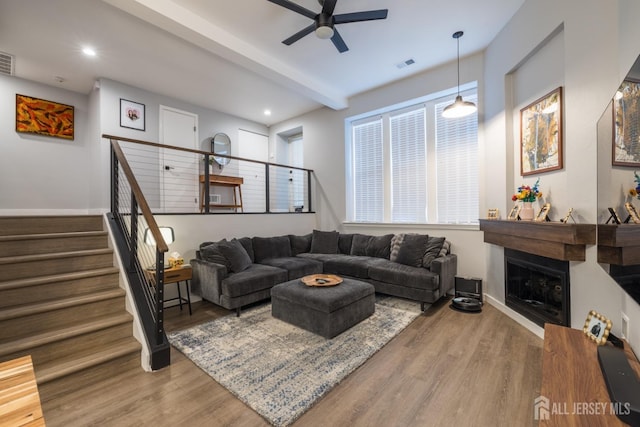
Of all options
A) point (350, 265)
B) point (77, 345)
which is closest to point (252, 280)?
point (350, 265)

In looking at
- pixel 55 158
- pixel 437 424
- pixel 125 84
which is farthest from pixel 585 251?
pixel 55 158

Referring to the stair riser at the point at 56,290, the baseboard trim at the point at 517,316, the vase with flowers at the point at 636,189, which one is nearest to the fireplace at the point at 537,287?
the baseboard trim at the point at 517,316

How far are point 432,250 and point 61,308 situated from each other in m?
3.99

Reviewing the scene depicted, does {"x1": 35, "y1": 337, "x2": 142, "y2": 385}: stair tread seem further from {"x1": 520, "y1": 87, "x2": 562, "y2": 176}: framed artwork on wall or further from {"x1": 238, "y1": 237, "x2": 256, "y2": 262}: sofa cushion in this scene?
{"x1": 520, "y1": 87, "x2": 562, "y2": 176}: framed artwork on wall

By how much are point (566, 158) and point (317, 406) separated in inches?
113

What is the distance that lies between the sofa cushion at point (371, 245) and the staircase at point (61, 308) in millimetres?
3305

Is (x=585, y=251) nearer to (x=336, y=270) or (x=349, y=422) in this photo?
(x=349, y=422)

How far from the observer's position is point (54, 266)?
244cm

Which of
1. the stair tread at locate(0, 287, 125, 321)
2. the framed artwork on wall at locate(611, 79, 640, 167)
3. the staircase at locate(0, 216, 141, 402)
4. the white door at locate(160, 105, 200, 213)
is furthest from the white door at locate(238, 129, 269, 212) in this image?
the framed artwork on wall at locate(611, 79, 640, 167)

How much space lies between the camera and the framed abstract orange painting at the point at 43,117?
430 cm

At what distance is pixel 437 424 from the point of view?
1.57 meters

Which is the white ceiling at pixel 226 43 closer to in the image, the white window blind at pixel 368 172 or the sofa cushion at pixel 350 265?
A: the white window blind at pixel 368 172

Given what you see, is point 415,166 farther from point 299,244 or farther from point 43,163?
point 43,163

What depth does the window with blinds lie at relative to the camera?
4051 mm
